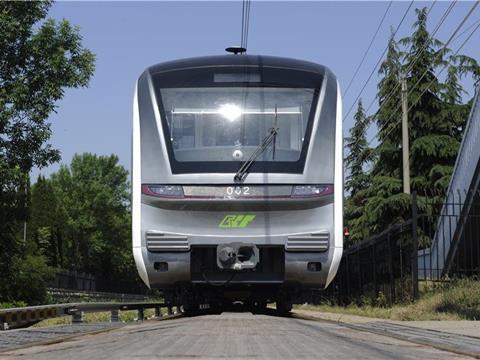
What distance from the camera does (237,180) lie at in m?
10.0

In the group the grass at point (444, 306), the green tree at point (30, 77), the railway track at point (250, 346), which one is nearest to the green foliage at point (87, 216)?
the green tree at point (30, 77)

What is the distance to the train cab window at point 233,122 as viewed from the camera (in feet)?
33.6

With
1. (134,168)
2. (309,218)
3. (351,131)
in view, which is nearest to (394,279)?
(309,218)

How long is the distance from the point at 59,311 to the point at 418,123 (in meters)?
22.5

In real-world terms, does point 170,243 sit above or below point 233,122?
below

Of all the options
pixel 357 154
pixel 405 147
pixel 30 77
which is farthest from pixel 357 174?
pixel 30 77

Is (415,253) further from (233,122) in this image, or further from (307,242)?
(233,122)

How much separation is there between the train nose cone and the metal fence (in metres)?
5.17

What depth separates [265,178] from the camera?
10.1m

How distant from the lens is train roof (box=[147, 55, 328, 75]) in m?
10.9

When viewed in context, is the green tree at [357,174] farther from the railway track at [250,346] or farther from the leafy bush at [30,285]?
the railway track at [250,346]

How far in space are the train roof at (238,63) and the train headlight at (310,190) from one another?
1789 mm

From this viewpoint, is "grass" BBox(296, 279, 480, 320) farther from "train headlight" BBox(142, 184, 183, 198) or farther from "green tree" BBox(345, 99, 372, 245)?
"green tree" BBox(345, 99, 372, 245)

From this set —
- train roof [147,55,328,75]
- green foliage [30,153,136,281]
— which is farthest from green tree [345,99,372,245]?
green foliage [30,153,136,281]
